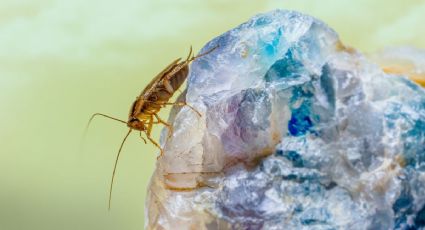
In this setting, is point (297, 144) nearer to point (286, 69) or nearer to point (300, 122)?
point (300, 122)

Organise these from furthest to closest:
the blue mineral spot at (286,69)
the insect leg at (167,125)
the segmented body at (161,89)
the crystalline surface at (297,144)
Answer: the segmented body at (161,89) → the insect leg at (167,125) → the blue mineral spot at (286,69) → the crystalline surface at (297,144)

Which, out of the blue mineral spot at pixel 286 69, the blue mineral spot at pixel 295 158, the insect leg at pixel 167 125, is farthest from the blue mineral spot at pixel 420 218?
the insect leg at pixel 167 125

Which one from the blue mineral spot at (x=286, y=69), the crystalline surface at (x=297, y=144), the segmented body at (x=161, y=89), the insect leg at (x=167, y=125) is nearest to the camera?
the crystalline surface at (x=297, y=144)

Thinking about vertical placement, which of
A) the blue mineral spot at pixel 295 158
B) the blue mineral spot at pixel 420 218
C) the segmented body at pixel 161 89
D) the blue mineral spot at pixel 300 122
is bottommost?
the blue mineral spot at pixel 420 218

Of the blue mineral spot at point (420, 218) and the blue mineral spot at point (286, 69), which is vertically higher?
the blue mineral spot at point (286, 69)

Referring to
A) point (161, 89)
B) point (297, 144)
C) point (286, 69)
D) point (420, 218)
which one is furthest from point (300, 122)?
point (161, 89)

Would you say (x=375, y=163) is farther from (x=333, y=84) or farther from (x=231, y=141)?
(x=231, y=141)

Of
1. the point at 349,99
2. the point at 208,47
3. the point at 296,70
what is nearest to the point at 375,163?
the point at 349,99

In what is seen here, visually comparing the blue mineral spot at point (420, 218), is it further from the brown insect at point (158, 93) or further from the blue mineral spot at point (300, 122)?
the brown insect at point (158, 93)

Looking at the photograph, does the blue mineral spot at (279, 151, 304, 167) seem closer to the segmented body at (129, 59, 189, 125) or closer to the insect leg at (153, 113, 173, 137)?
the insect leg at (153, 113, 173, 137)
